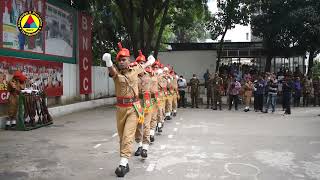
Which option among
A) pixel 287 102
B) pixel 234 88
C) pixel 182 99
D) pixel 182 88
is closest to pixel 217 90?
pixel 234 88

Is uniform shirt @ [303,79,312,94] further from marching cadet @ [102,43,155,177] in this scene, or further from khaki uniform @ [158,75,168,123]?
marching cadet @ [102,43,155,177]

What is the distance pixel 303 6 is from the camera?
2605 cm

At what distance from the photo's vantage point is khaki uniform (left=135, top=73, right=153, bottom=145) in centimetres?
930

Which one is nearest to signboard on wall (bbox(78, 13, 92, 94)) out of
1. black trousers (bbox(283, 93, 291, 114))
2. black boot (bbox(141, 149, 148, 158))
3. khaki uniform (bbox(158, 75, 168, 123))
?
khaki uniform (bbox(158, 75, 168, 123))

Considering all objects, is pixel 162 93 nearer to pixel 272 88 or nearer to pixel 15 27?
pixel 15 27

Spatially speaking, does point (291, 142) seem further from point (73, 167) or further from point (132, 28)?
point (132, 28)

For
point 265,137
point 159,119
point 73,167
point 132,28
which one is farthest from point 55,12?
point 73,167

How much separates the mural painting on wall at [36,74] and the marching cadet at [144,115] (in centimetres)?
625

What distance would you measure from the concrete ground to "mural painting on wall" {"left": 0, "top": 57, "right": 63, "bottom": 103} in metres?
2.10

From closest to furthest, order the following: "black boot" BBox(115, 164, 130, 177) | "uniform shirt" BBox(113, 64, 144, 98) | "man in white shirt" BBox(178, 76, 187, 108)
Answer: "black boot" BBox(115, 164, 130, 177), "uniform shirt" BBox(113, 64, 144, 98), "man in white shirt" BBox(178, 76, 187, 108)

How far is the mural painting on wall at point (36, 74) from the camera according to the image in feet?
48.4

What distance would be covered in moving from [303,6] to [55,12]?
14000mm

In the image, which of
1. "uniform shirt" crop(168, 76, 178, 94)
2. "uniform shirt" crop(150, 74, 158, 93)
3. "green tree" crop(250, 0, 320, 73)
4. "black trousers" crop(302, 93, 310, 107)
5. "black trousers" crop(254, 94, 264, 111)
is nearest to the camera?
Result: "uniform shirt" crop(150, 74, 158, 93)

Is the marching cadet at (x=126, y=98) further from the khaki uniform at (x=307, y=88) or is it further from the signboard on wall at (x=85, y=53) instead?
the khaki uniform at (x=307, y=88)
